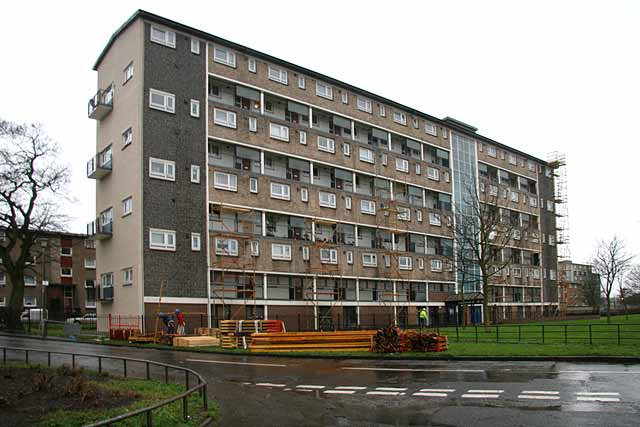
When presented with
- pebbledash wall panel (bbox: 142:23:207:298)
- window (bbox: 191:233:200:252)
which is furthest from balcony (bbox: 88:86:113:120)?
window (bbox: 191:233:200:252)

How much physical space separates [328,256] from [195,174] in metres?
15.2

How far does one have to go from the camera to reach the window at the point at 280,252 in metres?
52.4

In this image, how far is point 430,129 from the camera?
72812 millimetres

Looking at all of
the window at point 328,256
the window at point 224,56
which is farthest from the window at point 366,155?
the window at point 224,56

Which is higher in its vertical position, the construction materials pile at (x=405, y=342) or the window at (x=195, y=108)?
the window at (x=195, y=108)

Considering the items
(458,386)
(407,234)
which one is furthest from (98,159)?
(458,386)

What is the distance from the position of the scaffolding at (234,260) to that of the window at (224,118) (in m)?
6.49

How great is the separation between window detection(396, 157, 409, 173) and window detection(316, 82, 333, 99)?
35.8 ft

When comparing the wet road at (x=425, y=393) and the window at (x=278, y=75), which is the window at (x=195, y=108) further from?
the wet road at (x=425, y=393)

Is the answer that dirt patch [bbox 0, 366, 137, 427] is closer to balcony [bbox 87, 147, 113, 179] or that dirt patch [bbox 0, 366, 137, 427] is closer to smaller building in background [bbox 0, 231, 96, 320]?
balcony [bbox 87, 147, 113, 179]

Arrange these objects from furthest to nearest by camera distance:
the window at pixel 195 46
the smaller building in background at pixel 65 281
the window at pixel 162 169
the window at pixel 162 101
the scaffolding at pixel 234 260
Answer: the smaller building in background at pixel 65 281 < the window at pixel 195 46 < the scaffolding at pixel 234 260 < the window at pixel 162 101 < the window at pixel 162 169

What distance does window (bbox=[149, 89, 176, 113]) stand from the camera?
4616 cm

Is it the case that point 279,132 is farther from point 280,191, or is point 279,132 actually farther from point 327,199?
point 327,199

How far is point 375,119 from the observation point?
65750mm
